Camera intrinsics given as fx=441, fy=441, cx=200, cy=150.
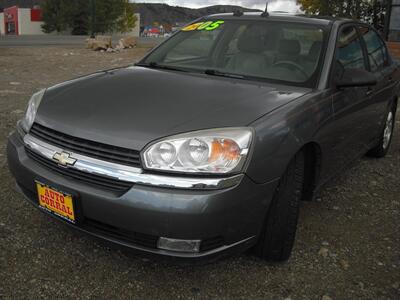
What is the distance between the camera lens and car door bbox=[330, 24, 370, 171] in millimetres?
2898

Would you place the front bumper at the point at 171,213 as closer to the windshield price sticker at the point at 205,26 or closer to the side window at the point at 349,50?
the side window at the point at 349,50

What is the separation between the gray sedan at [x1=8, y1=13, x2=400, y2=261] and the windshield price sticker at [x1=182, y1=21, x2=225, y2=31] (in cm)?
40

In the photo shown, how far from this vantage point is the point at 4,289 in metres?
2.20

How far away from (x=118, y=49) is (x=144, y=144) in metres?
14.6

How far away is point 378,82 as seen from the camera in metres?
3.75

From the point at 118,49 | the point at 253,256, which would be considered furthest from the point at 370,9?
the point at 253,256

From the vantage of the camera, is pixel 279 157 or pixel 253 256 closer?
pixel 279 157

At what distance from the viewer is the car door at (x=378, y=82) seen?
12.1 ft

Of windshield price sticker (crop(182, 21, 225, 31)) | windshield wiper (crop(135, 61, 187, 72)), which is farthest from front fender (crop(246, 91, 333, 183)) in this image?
windshield price sticker (crop(182, 21, 225, 31))

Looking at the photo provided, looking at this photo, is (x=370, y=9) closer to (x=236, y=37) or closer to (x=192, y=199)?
(x=236, y=37)

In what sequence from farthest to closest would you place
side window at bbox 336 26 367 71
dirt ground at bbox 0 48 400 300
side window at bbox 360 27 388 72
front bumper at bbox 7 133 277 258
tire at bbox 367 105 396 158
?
tire at bbox 367 105 396 158 → side window at bbox 360 27 388 72 → side window at bbox 336 26 367 71 → dirt ground at bbox 0 48 400 300 → front bumper at bbox 7 133 277 258

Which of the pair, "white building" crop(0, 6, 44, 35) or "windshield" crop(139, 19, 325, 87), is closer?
"windshield" crop(139, 19, 325, 87)

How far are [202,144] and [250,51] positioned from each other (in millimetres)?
1307

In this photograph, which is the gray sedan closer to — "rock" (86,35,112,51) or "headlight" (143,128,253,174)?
"headlight" (143,128,253,174)
